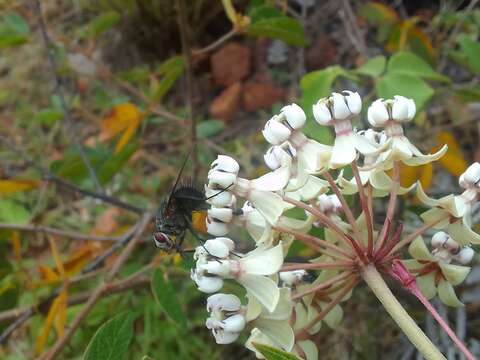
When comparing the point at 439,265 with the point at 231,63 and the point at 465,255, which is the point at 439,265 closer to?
the point at 465,255

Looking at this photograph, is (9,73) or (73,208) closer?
(73,208)

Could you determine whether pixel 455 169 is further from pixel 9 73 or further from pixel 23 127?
pixel 9 73

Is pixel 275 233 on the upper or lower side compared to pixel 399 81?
upper

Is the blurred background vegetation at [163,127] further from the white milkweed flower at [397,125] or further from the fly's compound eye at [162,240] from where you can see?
the white milkweed flower at [397,125]

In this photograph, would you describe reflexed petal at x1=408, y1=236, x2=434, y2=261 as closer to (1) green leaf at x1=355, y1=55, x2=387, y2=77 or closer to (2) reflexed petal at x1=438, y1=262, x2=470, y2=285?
(2) reflexed petal at x1=438, y1=262, x2=470, y2=285

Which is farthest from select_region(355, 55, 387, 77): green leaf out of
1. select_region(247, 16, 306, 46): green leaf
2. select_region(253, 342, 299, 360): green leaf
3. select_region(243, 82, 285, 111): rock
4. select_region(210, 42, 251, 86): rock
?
select_region(210, 42, 251, 86): rock

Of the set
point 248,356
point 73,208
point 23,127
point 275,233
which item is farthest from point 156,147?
point 275,233

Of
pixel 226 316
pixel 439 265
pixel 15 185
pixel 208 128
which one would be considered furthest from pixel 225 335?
pixel 208 128
